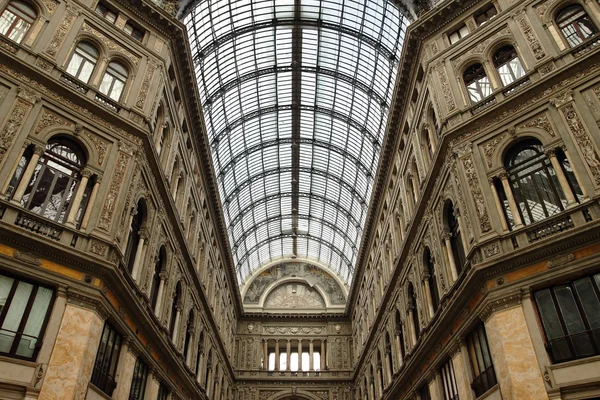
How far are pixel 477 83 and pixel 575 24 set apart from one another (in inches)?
158

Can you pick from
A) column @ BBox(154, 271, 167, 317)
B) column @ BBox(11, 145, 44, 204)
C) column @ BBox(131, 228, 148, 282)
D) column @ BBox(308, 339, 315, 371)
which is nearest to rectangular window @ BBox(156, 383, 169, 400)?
column @ BBox(154, 271, 167, 317)

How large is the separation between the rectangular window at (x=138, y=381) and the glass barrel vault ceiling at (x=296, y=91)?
19790mm

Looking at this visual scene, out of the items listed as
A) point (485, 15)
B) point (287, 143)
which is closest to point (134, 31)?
point (485, 15)

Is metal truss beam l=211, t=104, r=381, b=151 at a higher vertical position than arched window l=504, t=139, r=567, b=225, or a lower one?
higher

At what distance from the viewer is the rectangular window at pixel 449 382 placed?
58.2 ft

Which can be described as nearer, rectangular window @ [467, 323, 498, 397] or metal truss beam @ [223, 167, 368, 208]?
rectangular window @ [467, 323, 498, 397]

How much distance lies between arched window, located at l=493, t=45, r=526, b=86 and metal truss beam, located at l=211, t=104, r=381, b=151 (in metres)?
17.7

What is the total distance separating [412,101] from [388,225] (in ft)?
29.2

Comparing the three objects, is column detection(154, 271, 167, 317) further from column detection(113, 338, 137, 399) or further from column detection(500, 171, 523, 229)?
column detection(500, 171, 523, 229)

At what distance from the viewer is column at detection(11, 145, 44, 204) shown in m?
14.0

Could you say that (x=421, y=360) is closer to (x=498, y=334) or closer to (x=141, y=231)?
(x=498, y=334)

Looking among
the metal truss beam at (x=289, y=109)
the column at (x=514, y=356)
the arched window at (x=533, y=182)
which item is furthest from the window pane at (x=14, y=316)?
the metal truss beam at (x=289, y=109)

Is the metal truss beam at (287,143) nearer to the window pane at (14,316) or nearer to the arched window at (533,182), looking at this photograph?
the arched window at (533,182)

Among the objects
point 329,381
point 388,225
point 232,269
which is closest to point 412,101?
point 388,225
